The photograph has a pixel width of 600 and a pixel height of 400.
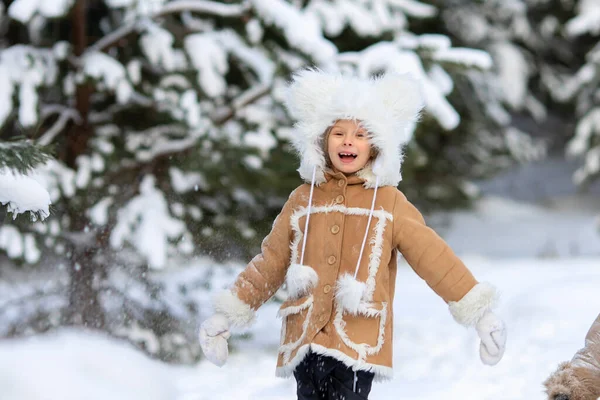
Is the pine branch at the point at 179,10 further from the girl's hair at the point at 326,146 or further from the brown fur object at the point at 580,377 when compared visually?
the brown fur object at the point at 580,377

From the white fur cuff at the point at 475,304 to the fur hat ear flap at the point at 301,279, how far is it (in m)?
0.52

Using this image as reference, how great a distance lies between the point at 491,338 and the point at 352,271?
0.54 meters

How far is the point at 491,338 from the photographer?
9.04 feet

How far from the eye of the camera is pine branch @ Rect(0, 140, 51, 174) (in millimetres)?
2758

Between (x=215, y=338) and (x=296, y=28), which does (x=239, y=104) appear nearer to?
(x=296, y=28)

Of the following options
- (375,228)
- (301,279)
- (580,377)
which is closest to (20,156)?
(301,279)

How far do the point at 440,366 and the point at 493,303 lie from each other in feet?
8.09

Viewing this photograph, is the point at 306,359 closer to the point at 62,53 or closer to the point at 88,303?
the point at 88,303

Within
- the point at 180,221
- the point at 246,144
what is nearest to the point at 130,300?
the point at 180,221

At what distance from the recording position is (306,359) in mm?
2938

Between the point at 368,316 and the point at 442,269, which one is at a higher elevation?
the point at 442,269

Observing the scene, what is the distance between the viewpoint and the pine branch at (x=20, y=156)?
9.05 ft

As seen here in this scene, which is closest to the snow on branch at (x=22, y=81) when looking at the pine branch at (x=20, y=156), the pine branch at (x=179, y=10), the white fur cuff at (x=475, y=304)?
the pine branch at (x=179, y=10)

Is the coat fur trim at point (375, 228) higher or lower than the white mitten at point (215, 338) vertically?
higher
